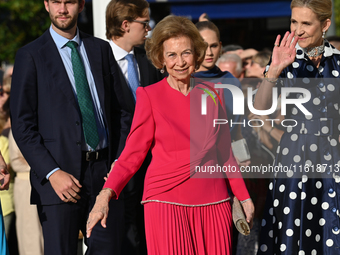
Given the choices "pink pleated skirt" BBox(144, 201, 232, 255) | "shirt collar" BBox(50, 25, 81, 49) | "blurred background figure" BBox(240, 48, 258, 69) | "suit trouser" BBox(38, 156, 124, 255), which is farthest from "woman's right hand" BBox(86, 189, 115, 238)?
"blurred background figure" BBox(240, 48, 258, 69)

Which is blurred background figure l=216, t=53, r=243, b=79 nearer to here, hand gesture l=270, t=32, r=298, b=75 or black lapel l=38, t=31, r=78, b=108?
hand gesture l=270, t=32, r=298, b=75

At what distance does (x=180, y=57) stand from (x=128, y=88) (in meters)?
1.08

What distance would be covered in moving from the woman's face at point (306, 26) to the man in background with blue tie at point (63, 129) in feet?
4.78

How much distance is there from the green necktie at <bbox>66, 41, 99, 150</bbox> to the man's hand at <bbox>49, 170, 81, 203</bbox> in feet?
1.03

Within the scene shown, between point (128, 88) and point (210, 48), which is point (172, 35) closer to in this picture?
point (128, 88)

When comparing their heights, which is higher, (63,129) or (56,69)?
(56,69)

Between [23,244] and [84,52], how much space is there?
2.53 meters

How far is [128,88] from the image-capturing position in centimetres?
448

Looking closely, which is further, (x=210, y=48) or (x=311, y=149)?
(x=210, y=48)

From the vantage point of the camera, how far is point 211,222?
3.37 metres


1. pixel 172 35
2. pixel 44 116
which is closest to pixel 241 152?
pixel 172 35

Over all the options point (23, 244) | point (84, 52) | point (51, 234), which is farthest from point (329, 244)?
point (23, 244)

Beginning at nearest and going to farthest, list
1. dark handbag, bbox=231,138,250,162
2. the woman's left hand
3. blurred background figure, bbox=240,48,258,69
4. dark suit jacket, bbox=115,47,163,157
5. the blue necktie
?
the woman's left hand
dark suit jacket, bbox=115,47,163,157
the blue necktie
dark handbag, bbox=231,138,250,162
blurred background figure, bbox=240,48,258,69

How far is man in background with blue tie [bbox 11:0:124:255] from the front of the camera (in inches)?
141
